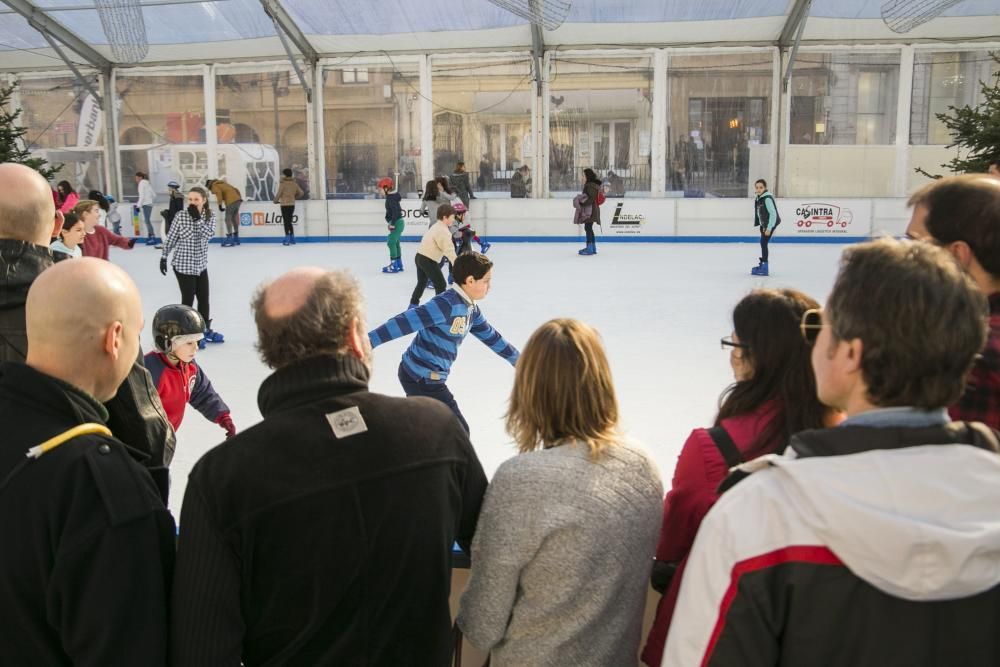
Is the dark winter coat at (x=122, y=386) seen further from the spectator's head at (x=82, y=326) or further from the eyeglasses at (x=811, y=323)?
the eyeglasses at (x=811, y=323)

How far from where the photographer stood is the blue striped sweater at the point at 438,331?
358 cm

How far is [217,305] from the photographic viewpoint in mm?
8703

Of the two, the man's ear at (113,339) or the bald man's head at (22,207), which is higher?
the bald man's head at (22,207)

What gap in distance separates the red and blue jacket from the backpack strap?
2071mm

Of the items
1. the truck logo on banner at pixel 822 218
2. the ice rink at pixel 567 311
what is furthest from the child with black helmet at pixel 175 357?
the truck logo on banner at pixel 822 218

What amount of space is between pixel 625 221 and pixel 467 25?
490cm

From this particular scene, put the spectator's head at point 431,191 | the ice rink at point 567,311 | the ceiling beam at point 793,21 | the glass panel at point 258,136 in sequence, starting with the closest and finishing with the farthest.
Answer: the ice rink at point 567,311
the spectator's head at point 431,191
the ceiling beam at point 793,21
the glass panel at point 258,136

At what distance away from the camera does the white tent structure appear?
1599 cm

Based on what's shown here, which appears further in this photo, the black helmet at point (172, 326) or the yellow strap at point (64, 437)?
the black helmet at point (172, 326)

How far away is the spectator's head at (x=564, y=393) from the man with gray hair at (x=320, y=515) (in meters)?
0.19

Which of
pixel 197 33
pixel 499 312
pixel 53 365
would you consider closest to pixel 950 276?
pixel 53 365

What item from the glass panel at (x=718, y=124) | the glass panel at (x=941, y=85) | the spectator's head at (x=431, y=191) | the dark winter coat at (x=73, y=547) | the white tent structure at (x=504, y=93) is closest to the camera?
the dark winter coat at (x=73, y=547)

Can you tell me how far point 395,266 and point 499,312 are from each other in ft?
13.3

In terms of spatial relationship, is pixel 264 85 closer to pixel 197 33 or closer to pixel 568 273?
pixel 197 33
